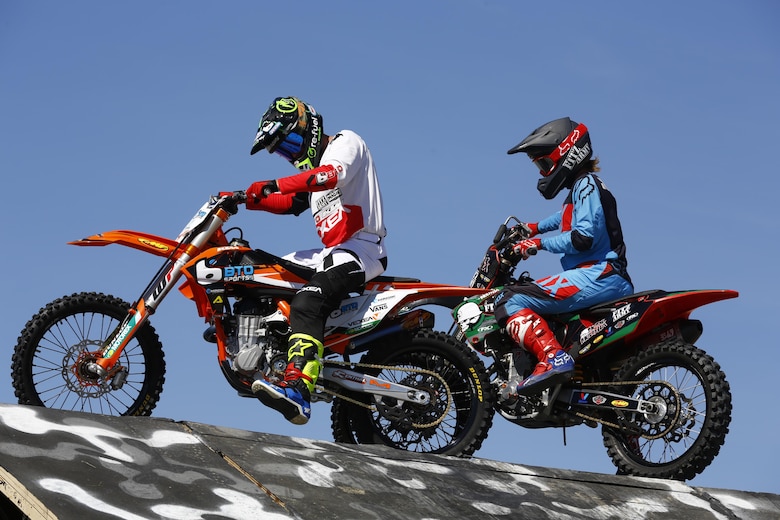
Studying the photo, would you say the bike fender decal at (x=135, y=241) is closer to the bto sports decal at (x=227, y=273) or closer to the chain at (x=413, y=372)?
the bto sports decal at (x=227, y=273)

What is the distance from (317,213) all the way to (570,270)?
6.26 ft

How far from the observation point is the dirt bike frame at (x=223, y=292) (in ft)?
28.5

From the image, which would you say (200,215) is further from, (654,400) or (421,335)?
(654,400)

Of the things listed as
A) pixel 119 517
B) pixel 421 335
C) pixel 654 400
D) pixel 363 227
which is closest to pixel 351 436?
pixel 421 335

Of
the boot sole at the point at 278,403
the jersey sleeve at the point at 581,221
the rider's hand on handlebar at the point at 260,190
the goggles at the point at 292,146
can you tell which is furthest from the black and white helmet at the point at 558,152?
the boot sole at the point at 278,403

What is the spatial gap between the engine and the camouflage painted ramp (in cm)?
107

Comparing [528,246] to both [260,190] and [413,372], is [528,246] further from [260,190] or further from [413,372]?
[260,190]

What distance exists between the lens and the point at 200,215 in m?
8.90

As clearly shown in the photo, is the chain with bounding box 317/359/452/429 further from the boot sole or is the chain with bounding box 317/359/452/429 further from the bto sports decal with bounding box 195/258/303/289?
the bto sports decal with bounding box 195/258/303/289

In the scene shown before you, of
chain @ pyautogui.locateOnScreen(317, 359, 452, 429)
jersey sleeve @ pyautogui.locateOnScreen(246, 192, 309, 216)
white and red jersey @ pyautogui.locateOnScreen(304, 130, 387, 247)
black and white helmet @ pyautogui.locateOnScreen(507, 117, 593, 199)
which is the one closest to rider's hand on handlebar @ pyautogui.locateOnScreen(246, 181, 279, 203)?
white and red jersey @ pyautogui.locateOnScreen(304, 130, 387, 247)

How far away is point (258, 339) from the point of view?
8.70 metres

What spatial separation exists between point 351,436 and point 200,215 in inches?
73.8

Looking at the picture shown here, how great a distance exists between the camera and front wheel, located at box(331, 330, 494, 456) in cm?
880

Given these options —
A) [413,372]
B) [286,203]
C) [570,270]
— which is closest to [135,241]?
[286,203]
